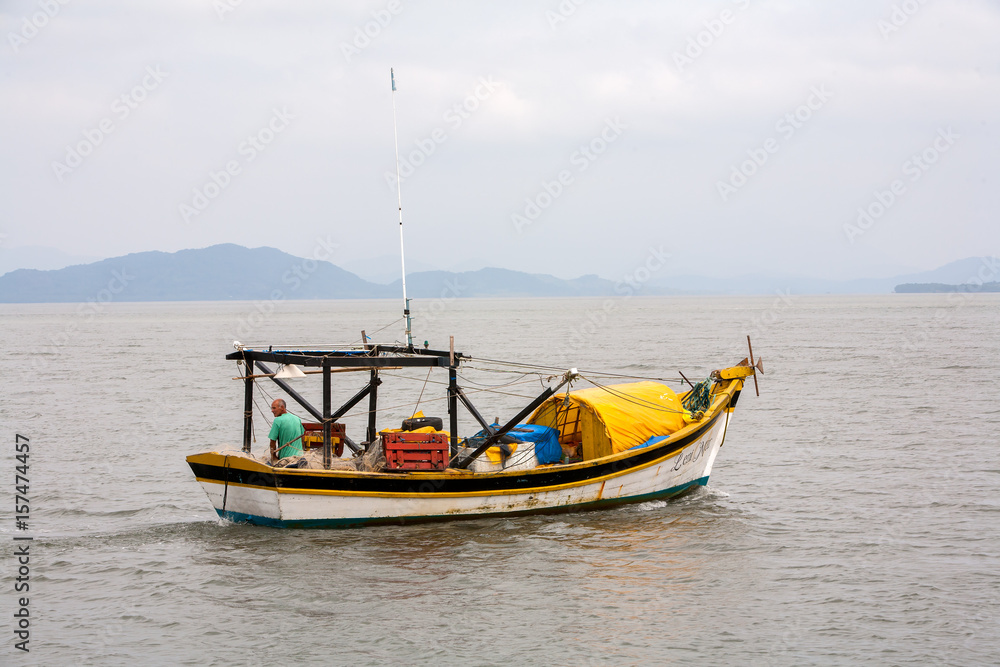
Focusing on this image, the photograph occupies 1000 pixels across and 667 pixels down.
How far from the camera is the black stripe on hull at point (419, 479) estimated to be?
1500cm

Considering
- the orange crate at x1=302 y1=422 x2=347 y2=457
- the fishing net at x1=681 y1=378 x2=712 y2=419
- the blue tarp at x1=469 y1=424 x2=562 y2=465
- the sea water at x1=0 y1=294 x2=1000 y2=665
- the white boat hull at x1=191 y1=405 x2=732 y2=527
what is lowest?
the sea water at x1=0 y1=294 x2=1000 y2=665

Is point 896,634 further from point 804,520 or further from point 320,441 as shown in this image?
point 320,441

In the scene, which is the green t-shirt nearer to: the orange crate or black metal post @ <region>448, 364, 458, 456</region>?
the orange crate

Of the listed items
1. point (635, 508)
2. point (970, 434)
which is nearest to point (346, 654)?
point (635, 508)

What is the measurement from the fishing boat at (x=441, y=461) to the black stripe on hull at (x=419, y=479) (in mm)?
17

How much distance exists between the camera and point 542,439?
17484 millimetres

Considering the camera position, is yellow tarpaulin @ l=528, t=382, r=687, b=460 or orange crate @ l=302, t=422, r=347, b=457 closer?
orange crate @ l=302, t=422, r=347, b=457

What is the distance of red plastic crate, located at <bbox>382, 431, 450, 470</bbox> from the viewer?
15.4 m

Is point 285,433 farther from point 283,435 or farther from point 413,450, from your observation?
point 413,450

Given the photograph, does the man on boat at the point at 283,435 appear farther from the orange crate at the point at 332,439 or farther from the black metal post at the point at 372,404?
the black metal post at the point at 372,404

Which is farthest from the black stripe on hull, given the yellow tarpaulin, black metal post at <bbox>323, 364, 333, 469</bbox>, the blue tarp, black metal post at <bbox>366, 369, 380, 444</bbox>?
black metal post at <bbox>366, 369, 380, 444</bbox>

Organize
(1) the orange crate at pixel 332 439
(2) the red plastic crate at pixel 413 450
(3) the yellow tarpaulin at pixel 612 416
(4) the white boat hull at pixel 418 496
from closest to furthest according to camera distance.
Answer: (4) the white boat hull at pixel 418 496 → (2) the red plastic crate at pixel 413 450 → (1) the orange crate at pixel 332 439 → (3) the yellow tarpaulin at pixel 612 416

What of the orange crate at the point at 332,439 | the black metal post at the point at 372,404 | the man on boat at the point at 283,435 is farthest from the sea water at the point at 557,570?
the black metal post at the point at 372,404

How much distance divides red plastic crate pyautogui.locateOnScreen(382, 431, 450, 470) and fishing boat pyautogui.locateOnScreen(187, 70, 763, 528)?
0.05 feet
